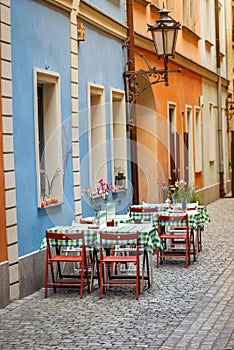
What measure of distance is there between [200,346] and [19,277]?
3.24 m

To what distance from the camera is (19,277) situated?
10.6m

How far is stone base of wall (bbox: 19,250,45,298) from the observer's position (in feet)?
35.2

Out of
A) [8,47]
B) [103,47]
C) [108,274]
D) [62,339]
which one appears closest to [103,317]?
[62,339]

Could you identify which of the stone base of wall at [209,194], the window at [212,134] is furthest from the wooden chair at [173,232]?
the window at [212,134]

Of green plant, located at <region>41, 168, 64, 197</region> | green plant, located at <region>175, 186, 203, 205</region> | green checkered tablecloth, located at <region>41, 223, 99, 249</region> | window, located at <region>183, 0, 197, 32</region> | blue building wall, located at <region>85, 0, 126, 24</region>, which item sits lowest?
green checkered tablecloth, located at <region>41, 223, 99, 249</region>

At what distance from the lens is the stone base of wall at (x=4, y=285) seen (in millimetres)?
9992

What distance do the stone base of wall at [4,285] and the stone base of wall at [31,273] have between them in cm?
47

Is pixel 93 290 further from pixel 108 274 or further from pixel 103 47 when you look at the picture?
pixel 103 47

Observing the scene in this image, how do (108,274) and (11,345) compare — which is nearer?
(11,345)

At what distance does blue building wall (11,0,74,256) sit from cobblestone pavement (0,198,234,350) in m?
0.93

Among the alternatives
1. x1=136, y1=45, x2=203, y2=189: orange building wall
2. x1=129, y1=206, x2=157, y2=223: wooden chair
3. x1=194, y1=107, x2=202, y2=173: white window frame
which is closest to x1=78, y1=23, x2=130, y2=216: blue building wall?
x1=129, y1=206, x2=157, y2=223: wooden chair

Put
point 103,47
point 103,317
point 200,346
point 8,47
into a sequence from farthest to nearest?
point 103,47, point 8,47, point 103,317, point 200,346

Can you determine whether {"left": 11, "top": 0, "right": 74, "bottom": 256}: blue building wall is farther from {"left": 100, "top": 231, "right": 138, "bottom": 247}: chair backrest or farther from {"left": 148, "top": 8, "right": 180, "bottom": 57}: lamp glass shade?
{"left": 148, "top": 8, "right": 180, "bottom": 57}: lamp glass shade

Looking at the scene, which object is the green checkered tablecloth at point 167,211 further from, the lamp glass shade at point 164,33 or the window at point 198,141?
the window at point 198,141
